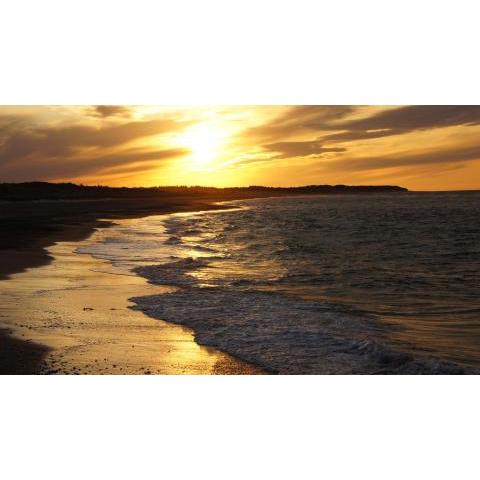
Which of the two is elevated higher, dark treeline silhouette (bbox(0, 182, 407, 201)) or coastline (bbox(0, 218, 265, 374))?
dark treeline silhouette (bbox(0, 182, 407, 201))

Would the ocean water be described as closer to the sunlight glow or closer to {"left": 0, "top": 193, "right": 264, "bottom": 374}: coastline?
{"left": 0, "top": 193, "right": 264, "bottom": 374}: coastline

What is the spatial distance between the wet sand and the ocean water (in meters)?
0.29

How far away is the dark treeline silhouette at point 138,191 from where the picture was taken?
24.7 ft

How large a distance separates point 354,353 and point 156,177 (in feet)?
10.4

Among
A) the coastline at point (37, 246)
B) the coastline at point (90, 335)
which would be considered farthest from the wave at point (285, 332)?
the coastline at point (37, 246)

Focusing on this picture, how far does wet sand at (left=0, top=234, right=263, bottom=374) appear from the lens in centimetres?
550

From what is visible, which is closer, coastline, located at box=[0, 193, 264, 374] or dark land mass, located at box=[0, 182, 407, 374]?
coastline, located at box=[0, 193, 264, 374]

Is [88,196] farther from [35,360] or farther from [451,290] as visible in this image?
[451,290]

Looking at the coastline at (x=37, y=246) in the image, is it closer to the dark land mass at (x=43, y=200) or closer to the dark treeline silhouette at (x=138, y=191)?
the dark land mass at (x=43, y=200)

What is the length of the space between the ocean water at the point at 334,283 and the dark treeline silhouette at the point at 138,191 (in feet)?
0.92

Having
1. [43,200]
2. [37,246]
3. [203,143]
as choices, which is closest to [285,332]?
[203,143]

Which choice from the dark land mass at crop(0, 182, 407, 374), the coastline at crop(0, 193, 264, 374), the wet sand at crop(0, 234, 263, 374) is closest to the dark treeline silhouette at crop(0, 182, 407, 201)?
the dark land mass at crop(0, 182, 407, 374)
